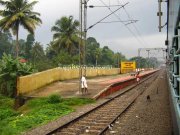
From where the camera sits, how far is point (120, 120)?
14578mm

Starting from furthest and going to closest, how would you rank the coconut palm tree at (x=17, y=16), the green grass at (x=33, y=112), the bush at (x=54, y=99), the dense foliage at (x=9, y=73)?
the coconut palm tree at (x=17, y=16)
the dense foliage at (x=9, y=73)
the bush at (x=54, y=99)
the green grass at (x=33, y=112)

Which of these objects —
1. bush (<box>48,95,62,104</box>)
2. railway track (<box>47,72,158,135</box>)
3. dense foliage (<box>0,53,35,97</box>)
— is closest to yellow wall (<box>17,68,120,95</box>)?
dense foliage (<box>0,53,35,97</box>)

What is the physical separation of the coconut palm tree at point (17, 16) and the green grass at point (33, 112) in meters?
24.5

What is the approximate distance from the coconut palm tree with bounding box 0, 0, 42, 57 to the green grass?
80.3 ft

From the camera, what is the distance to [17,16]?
4453 centimetres

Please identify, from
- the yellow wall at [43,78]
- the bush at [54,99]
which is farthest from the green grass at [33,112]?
the yellow wall at [43,78]

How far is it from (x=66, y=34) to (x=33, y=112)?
41619 millimetres

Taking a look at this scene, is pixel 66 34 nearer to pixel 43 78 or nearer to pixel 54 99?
pixel 43 78

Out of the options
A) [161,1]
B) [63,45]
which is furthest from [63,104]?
[63,45]

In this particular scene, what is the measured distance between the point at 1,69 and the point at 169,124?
1465cm

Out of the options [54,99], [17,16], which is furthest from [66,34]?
[54,99]

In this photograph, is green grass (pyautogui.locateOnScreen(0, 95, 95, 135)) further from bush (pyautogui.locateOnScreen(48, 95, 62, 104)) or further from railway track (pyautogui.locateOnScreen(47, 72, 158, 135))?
railway track (pyautogui.locateOnScreen(47, 72, 158, 135))

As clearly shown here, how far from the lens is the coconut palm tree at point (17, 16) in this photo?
44.9 metres

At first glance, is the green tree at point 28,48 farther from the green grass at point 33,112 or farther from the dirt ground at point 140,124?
the dirt ground at point 140,124
